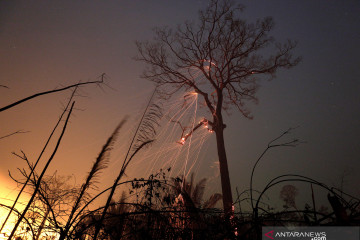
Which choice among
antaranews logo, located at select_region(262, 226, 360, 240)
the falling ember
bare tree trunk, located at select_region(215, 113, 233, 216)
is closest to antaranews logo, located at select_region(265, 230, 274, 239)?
antaranews logo, located at select_region(262, 226, 360, 240)

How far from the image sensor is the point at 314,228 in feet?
3.55

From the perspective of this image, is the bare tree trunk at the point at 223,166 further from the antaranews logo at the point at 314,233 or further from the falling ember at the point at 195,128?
the antaranews logo at the point at 314,233

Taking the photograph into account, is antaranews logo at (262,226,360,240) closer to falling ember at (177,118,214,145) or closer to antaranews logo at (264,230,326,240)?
antaranews logo at (264,230,326,240)

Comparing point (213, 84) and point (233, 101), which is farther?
point (233, 101)

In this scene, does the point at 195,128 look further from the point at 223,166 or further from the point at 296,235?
the point at 296,235

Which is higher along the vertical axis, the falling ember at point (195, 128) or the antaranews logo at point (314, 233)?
the falling ember at point (195, 128)

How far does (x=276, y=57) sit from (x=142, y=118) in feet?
33.8

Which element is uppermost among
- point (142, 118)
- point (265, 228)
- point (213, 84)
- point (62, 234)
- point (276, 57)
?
point (276, 57)

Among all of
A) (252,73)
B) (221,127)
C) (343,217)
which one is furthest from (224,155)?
(343,217)

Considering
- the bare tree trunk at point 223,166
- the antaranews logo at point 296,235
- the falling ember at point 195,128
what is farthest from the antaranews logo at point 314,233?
the falling ember at point 195,128

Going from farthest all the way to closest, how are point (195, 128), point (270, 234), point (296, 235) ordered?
point (195, 128), point (270, 234), point (296, 235)

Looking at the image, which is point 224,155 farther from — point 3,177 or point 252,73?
point 3,177

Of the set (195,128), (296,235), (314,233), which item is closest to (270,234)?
(296,235)

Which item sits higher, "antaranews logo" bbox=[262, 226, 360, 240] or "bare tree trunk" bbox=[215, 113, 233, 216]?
"bare tree trunk" bbox=[215, 113, 233, 216]
